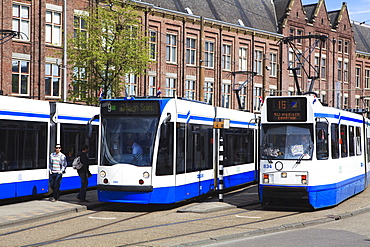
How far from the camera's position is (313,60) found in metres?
55.4

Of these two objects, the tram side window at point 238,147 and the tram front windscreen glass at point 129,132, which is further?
the tram side window at point 238,147

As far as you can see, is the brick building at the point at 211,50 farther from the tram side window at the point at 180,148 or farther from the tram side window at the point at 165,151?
the tram side window at the point at 165,151

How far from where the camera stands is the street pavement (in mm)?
13012

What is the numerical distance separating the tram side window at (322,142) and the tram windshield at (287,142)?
0.64 ft

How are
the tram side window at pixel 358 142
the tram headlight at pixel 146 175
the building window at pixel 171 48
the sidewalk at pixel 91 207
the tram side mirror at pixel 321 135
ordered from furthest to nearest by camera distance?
the building window at pixel 171 48
the tram side window at pixel 358 142
the tram side mirror at pixel 321 135
the tram headlight at pixel 146 175
the sidewalk at pixel 91 207

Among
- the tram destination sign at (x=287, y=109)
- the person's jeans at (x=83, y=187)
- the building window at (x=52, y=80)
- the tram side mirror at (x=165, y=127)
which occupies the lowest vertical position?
the person's jeans at (x=83, y=187)

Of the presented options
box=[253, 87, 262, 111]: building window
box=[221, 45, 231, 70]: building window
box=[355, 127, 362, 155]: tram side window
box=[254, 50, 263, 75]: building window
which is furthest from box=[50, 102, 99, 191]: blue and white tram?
box=[254, 50, 263, 75]: building window

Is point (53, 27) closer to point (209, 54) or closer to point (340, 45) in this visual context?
point (209, 54)

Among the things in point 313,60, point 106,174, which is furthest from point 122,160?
point 313,60

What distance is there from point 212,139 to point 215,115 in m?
0.84

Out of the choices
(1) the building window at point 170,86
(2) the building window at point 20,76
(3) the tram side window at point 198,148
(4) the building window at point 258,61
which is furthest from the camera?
(4) the building window at point 258,61

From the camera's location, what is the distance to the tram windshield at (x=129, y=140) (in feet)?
50.3

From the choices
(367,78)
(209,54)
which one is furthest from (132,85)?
(367,78)

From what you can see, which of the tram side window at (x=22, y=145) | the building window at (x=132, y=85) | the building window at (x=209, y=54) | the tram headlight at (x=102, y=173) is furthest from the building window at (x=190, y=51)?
the tram headlight at (x=102, y=173)
